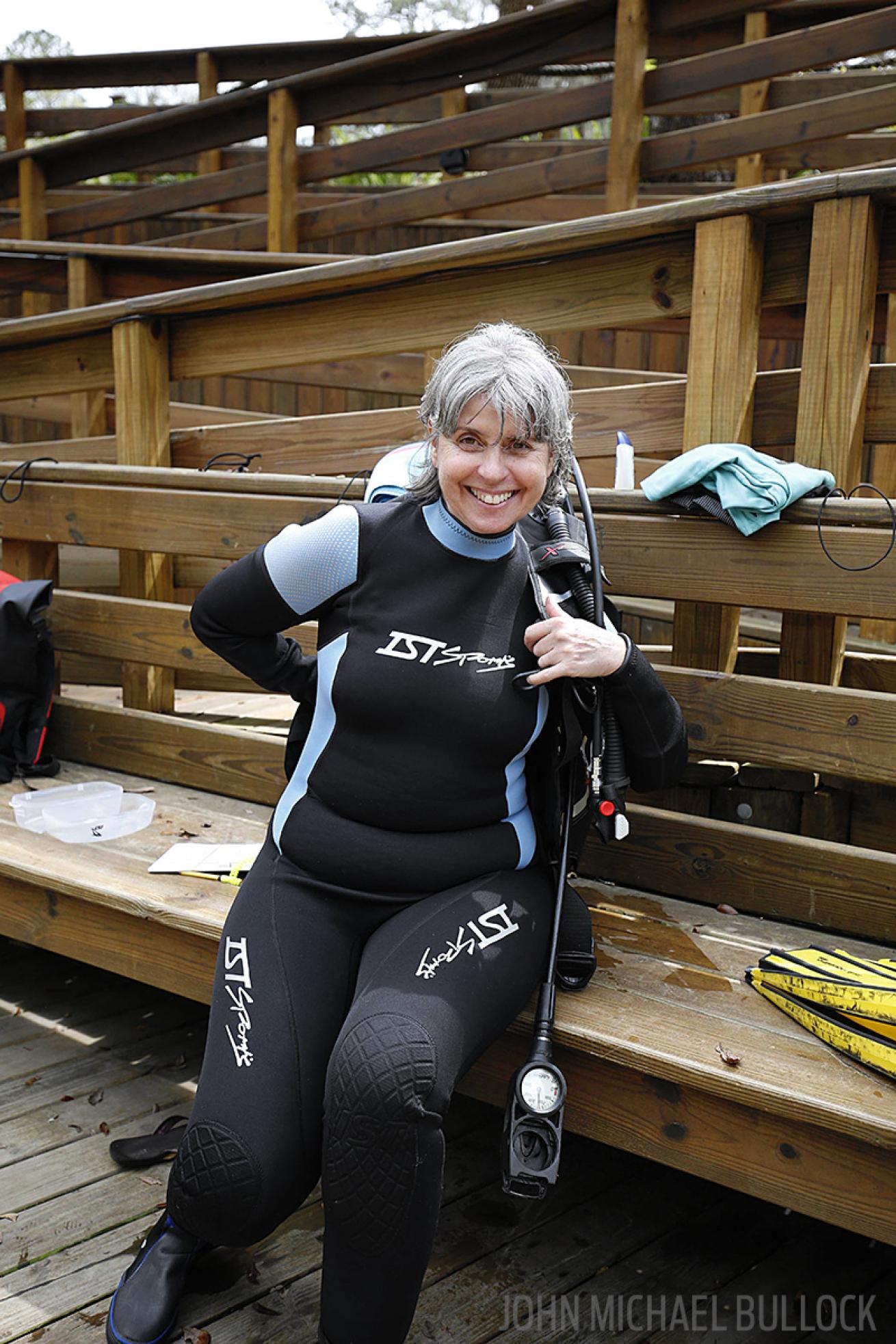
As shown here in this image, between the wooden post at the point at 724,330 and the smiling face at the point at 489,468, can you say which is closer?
the smiling face at the point at 489,468

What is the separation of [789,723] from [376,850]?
0.85 m

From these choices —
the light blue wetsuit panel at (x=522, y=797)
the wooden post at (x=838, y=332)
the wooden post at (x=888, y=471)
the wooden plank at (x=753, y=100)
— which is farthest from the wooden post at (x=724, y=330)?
the wooden plank at (x=753, y=100)

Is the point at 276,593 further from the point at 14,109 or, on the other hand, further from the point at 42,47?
the point at 42,47

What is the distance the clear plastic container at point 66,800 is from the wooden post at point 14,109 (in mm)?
6516

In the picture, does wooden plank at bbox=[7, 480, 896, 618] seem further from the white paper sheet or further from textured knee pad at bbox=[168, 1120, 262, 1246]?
textured knee pad at bbox=[168, 1120, 262, 1246]

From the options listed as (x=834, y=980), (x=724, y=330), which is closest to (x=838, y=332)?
(x=724, y=330)

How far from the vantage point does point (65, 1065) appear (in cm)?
257

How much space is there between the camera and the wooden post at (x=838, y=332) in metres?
2.18

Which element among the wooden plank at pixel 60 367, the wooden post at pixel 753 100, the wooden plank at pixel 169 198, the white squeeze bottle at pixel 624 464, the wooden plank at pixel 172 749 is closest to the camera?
the white squeeze bottle at pixel 624 464

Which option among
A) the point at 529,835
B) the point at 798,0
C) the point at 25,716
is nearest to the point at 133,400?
the point at 25,716

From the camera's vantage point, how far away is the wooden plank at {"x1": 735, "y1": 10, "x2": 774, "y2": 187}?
208 inches

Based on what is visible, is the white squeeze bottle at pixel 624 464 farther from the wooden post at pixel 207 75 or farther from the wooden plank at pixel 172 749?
Answer: the wooden post at pixel 207 75

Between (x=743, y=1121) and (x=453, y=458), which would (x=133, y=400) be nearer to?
(x=453, y=458)

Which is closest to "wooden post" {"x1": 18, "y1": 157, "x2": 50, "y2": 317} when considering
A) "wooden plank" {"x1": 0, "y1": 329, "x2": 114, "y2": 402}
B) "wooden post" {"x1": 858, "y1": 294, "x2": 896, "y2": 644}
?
"wooden plank" {"x1": 0, "y1": 329, "x2": 114, "y2": 402}
